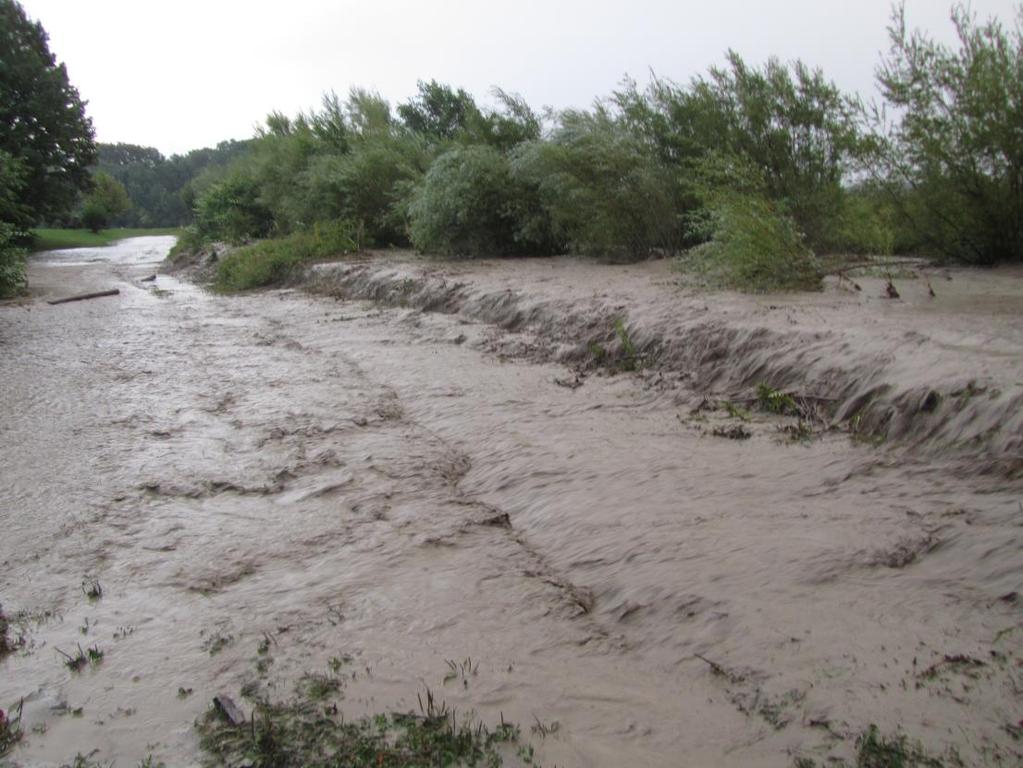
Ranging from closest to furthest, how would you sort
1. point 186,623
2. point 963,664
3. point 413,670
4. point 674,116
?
point 963,664 → point 413,670 → point 186,623 → point 674,116

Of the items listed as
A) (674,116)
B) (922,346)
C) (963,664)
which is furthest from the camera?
(674,116)

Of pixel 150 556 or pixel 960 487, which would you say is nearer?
pixel 960 487

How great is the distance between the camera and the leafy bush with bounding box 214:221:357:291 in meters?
16.9

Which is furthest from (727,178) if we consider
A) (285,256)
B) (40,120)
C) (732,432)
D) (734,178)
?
(40,120)

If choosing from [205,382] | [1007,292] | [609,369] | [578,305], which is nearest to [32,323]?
[205,382]

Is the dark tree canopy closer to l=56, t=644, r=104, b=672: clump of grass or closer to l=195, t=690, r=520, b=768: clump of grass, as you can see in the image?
l=56, t=644, r=104, b=672: clump of grass

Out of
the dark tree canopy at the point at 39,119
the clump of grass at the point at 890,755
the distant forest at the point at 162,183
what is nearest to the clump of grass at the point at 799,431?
the clump of grass at the point at 890,755

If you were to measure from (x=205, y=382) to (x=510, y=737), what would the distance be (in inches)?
231

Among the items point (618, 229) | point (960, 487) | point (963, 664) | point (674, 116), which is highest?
point (674, 116)

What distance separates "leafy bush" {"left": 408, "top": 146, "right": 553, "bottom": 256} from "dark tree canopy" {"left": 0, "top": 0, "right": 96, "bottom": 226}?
26685 millimetres

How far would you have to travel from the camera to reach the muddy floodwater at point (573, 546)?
2.46 metres

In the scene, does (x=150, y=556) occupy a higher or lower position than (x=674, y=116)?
lower

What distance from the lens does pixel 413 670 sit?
278 centimetres

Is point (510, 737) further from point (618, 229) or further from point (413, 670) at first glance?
point (618, 229)
